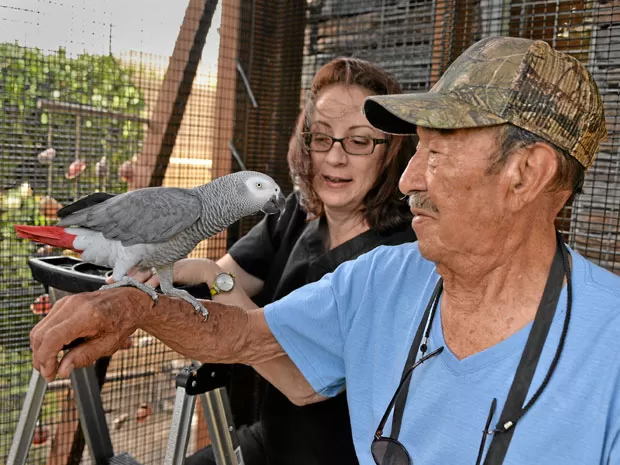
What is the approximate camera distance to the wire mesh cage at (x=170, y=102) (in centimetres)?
159

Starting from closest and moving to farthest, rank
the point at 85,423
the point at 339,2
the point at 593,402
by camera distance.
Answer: the point at 593,402 → the point at 85,423 → the point at 339,2

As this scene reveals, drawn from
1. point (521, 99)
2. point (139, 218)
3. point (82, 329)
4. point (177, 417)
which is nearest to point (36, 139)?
point (139, 218)

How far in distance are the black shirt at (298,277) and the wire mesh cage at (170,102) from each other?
1.66 ft

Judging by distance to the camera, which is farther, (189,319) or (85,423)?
(85,423)

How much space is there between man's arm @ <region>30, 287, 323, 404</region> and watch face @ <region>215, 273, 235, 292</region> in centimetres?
27

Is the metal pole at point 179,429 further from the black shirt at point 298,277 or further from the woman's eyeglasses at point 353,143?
the woman's eyeglasses at point 353,143

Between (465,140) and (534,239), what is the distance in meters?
0.18

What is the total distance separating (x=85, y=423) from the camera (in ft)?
4.72

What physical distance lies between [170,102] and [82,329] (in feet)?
4.30

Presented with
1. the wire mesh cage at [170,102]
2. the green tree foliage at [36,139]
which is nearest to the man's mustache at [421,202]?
the wire mesh cage at [170,102]

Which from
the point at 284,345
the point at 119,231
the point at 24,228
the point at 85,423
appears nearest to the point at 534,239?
the point at 284,345

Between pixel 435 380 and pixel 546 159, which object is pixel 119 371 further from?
pixel 546 159

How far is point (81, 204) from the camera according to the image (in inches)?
41.1

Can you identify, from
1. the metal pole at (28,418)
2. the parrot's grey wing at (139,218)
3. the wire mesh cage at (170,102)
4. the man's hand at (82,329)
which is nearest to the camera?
the man's hand at (82,329)
